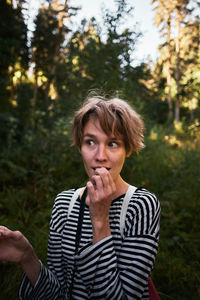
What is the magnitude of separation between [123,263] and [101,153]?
1.97ft

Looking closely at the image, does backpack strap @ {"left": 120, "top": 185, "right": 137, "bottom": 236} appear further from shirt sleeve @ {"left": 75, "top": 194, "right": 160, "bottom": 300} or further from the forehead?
the forehead

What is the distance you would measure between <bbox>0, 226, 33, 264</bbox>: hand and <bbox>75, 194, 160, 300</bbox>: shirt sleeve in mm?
305

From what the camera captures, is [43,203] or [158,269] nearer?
[158,269]

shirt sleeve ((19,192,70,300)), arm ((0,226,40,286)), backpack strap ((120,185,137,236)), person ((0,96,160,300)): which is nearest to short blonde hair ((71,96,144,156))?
person ((0,96,160,300))

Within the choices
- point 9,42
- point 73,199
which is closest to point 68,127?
point 9,42

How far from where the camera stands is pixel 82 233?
1.37 metres

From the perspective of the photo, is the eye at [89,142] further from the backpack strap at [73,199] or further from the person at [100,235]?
the backpack strap at [73,199]

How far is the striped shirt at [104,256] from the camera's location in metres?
1.07

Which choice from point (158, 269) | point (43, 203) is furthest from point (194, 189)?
point (43, 203)

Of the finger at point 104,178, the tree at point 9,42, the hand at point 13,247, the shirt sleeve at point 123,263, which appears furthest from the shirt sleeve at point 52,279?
the tree at point 9,42

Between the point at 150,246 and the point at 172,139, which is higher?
the point at 172,139

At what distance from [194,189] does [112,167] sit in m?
3.29

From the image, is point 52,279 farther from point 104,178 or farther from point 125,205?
point 104,178

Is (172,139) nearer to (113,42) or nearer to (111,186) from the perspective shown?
(113,42)
